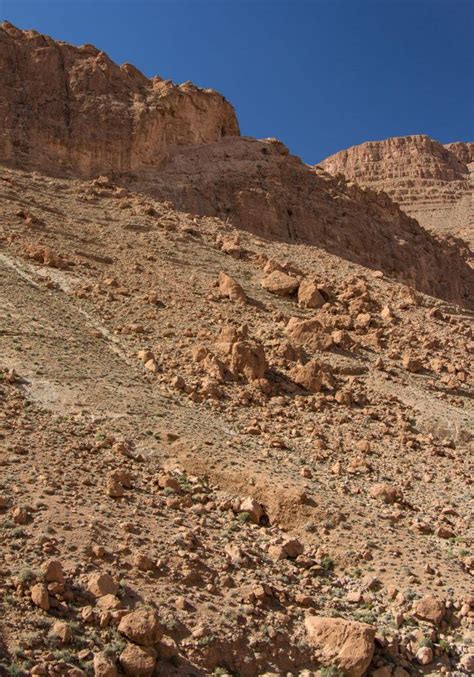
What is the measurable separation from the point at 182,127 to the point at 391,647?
2719cm

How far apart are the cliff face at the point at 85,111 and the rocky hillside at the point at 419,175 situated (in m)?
42.7

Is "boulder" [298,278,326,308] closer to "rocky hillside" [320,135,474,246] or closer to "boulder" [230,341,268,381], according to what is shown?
"boulder" [230,341,268,381]

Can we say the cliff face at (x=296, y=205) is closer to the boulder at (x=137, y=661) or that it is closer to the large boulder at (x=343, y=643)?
the large boulder at (x=343, y=643)

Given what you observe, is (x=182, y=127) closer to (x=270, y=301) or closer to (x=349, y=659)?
(x=270, y=301)

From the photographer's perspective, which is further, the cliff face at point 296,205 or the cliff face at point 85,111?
the cliff face at point 296,205

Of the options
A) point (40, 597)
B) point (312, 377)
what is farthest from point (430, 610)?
point (312, 377)

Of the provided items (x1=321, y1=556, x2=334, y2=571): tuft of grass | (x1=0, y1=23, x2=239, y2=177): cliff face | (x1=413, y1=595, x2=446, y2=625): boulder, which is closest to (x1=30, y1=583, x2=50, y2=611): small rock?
(x1=321, y1=556, x2=334, y2=571): tuft of grass

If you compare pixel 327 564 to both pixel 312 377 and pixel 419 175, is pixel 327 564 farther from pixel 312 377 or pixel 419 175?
pixel 419 175

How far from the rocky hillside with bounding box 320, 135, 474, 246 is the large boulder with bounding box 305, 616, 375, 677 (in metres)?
64.9

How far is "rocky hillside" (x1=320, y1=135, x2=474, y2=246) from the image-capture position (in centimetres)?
7412

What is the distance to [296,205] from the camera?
30625 mm

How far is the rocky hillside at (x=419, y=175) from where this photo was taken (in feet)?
243

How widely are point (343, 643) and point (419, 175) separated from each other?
79816mm

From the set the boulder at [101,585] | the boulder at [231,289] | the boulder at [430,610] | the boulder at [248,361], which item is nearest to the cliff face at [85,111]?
the boulder at [231,289]
